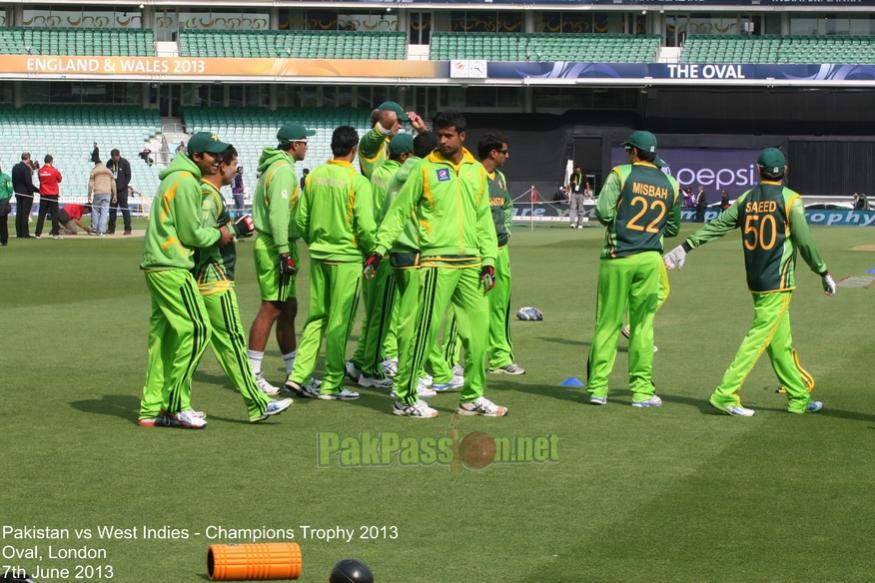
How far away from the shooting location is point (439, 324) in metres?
10.6

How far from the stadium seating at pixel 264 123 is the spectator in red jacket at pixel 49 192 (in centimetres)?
2469

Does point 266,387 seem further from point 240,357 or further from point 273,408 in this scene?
point 240,357

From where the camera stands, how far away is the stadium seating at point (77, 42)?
60.2 metres

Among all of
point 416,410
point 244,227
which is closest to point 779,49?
point 416,410

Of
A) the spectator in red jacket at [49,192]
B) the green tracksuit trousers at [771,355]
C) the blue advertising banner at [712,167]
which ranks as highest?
the green tracksuit trousers at [771,355]

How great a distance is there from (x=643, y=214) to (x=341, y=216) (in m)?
2.31

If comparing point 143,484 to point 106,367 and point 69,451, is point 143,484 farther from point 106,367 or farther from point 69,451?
point 106,367

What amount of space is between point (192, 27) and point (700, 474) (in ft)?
187

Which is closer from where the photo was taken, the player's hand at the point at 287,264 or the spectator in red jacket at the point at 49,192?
the player's hand at the point at 287,264

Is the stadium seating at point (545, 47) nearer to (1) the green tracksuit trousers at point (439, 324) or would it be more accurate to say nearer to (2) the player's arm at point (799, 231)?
(2) the player's arm at point (799, 231)

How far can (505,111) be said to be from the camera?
61344 millimetres

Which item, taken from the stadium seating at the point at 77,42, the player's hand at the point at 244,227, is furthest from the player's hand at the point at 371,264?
the stadium seating at the point at 77,42

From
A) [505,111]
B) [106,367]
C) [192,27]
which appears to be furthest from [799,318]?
[192,27]

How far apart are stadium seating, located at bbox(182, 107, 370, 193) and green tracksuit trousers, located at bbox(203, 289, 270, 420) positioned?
159ft
